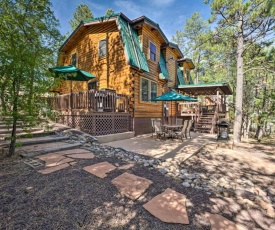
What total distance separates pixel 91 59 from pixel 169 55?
6.30m

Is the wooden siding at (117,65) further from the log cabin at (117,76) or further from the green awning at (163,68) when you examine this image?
the green awning at (163,68)

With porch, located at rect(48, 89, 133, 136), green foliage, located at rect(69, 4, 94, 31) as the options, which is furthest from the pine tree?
green foliage, located at rect(69, 4, 94, 31)

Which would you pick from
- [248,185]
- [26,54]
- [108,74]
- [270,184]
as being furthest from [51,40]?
[270,184]

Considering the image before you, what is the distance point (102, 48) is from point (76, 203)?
366 inches

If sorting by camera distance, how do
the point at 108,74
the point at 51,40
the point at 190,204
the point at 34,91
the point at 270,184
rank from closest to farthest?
the point at 190,204 < the point at 270,184 < the point at 34,91 < the point at 51,40 < the point at 108,74

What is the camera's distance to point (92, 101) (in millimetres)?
6492

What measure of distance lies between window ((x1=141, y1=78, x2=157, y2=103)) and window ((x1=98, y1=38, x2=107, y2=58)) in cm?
304

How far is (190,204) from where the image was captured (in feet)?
7.64

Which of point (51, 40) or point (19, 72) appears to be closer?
point (19, 72)

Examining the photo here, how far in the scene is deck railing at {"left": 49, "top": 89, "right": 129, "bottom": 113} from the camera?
653cm

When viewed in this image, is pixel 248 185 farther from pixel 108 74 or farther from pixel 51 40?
pixel 108 74

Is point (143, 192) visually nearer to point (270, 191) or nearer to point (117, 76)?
point (270, 191)

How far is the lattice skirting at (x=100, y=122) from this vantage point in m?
6.54

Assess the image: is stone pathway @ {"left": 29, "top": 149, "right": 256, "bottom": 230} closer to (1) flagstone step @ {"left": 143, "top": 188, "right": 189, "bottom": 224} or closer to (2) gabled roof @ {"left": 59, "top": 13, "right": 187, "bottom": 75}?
(1) flagstone step @ {"left": 143, "top": 188, "right": 189, "bottom": 224}
